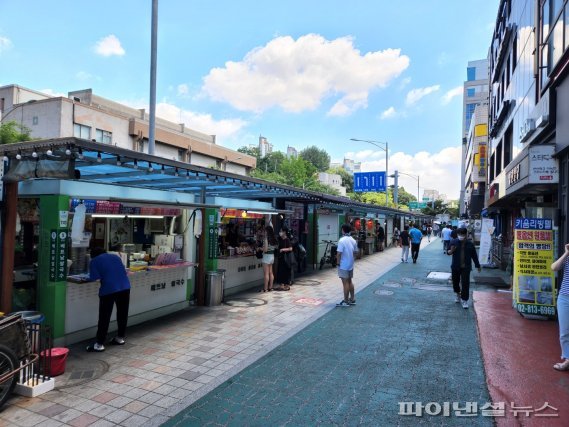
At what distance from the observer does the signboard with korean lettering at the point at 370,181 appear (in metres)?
27.1

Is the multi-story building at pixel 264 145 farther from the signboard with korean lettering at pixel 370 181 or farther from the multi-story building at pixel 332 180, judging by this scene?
the signboard with korean lettering at pixel 370 181

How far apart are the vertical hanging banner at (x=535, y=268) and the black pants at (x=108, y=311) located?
7800 mm

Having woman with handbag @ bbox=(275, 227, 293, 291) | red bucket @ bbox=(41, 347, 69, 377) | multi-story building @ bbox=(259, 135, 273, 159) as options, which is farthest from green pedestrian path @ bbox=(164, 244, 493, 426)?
multi-story building @ bbox=(259, 135, 273, 159)

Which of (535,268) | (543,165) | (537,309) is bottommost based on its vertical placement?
(537,309)

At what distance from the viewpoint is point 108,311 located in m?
5.83

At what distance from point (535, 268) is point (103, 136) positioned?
3012 centimetres

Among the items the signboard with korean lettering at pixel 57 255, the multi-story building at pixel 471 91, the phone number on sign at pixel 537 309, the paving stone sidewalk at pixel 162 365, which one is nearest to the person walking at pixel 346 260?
the paving stone sidewalk at pixel 162 365

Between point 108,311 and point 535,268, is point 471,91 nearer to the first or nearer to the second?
point 535,268

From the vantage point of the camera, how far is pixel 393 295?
10.3 m

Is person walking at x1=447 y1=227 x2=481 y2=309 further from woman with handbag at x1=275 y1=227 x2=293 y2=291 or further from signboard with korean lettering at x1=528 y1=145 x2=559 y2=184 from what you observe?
woman with handbag at x1=275 y1=227 x2=293 y2=291

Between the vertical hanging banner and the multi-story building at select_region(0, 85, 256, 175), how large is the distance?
77.4 feet

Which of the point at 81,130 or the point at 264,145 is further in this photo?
the point at 264,145

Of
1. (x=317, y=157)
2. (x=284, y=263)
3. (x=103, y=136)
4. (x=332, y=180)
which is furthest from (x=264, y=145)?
(x=284, y=263)

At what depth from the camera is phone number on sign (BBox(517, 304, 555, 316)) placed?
7770mm
